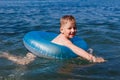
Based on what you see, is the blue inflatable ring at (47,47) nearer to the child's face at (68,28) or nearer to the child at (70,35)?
the child at (70,35)

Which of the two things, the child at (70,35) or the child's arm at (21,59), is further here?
the child's arm at (21,59)

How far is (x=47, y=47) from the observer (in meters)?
5.82

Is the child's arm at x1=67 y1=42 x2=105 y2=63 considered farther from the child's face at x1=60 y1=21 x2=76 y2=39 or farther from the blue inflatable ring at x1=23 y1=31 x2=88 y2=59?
the child's face at x1=60 y1=21 x2=76 y2=39

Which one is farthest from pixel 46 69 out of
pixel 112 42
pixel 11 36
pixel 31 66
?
pixel 11 36

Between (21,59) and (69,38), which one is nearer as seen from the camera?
(69,38)

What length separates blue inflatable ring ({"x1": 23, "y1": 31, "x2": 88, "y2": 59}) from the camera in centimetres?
573

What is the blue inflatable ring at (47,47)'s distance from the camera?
5.73m

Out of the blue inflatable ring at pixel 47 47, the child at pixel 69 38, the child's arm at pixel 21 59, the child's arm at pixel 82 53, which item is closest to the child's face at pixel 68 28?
the child at pixel 69 38

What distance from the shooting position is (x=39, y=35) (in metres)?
6.42

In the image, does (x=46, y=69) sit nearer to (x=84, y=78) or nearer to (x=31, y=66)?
(x=31, y=66)

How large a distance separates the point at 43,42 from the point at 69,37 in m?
0.58

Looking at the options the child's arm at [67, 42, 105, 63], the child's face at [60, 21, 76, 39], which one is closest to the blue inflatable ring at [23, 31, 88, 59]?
the child's arm at [67, 42, 105, 63]

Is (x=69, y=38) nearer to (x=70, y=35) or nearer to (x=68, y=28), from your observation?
(x=70, y=35)

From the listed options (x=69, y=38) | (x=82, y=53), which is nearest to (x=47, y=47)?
(x=69, y=38)
